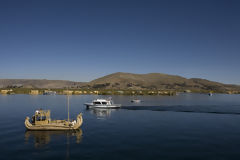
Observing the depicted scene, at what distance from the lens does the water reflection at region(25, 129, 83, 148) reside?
39.2 meters

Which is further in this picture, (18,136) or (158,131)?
(158,131)

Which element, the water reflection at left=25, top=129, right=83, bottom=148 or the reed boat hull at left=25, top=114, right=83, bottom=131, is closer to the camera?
the water reflection at left=25, top=129, right=83, bottom=148

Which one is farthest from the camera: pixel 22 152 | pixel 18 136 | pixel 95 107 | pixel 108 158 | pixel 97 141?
pixel 95 107

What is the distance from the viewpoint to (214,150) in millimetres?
34250

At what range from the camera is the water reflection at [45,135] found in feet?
129

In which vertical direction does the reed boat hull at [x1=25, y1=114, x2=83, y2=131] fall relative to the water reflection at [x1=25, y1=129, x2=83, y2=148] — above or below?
above

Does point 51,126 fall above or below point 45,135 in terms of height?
above

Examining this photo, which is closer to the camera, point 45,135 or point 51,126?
point 45,135

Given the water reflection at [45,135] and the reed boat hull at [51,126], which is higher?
the reed boat hull at [51,126]

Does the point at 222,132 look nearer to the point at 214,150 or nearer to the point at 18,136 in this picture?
the point at 214,150

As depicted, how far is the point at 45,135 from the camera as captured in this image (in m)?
43.8

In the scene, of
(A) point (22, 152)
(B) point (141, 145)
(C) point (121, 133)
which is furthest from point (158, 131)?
(A) point (22, 152)

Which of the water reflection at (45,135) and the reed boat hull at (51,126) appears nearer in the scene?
the water reflection at (45,135)

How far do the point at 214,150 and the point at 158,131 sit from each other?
15.9 meters
